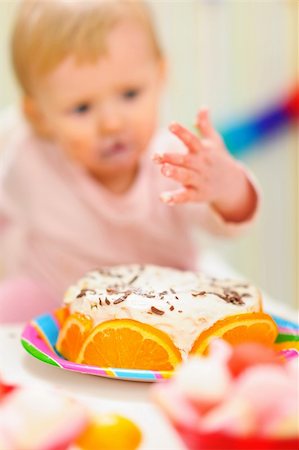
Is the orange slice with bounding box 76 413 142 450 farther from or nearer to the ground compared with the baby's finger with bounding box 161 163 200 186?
nearer to the ground

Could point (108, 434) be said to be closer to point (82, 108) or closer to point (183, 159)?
point (183, 159)

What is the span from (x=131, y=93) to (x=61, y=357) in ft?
1.62

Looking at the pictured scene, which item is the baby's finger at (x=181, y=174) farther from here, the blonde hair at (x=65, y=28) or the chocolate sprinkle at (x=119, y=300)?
the blonde hair at (x=65, y=28)

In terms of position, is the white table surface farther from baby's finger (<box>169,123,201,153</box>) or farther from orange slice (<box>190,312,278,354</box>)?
baby's finger (<box>169,123,201,153</box>)

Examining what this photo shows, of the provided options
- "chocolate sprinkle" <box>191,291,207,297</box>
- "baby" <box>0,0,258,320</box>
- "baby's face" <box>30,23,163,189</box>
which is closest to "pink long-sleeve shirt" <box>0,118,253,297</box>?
"baby" <box>0,0,258,320</box>

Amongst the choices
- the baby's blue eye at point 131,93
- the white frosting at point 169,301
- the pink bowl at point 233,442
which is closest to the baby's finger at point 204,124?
the white frosting at point 169,301

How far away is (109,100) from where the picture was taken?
1.09m

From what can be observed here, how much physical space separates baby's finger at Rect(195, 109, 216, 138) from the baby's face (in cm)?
26

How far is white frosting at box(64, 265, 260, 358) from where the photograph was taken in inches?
27.5

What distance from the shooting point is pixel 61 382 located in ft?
2.36

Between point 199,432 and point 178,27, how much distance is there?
1.55m

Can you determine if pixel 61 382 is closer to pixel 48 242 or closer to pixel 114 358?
pixel 114 358

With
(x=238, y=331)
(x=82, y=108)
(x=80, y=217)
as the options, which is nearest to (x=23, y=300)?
(x=80, y=217)

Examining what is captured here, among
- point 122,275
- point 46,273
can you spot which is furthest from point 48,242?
point 122,275
